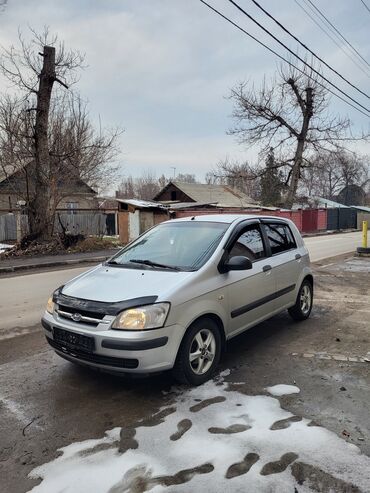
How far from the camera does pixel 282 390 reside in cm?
388

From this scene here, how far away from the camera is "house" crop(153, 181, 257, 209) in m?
44.7

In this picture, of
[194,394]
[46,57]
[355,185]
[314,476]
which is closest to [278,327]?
[194,394]

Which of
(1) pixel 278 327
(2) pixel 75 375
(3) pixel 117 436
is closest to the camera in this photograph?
(3) pixel 117 436

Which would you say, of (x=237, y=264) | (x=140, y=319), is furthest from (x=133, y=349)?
(x=237, y=264)

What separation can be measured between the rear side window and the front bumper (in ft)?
7.67

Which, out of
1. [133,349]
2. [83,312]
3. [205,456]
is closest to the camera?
[205,456]

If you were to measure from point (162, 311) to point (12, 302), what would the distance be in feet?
17.7

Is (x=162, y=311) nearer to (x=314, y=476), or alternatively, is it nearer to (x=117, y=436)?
(x=117, y=436)

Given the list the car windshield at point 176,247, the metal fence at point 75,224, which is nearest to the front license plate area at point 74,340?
the car windshield at point 176,247

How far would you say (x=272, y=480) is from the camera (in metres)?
2.59

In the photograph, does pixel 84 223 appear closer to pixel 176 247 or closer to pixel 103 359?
pixel 176 247

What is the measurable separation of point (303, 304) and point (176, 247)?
2672mm

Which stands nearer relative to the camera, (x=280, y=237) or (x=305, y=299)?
(x=280, y=237)

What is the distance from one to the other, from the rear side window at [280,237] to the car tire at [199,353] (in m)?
1.79
